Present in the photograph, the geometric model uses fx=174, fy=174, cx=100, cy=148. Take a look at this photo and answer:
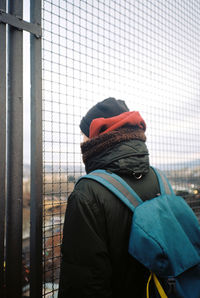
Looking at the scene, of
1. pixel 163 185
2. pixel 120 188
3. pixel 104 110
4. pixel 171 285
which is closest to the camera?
pixel 171 285

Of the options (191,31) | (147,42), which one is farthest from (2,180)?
(191,31)

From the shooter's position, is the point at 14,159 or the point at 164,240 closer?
the point at 164,240

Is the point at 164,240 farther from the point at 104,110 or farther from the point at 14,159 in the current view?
the point at 14,159

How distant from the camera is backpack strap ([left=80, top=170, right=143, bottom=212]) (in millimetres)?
842

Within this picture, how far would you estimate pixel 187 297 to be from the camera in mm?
755

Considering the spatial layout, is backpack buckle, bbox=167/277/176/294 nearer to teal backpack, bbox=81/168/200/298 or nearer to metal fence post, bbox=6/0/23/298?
teal backpack, bbox=81/168/200/298

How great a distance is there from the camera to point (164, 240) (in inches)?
29.5

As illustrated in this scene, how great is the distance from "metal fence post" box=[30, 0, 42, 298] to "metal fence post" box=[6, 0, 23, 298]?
7 centimetres

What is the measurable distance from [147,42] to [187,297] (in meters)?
2.23

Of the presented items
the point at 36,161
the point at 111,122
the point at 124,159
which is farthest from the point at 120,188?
the point at 36,161

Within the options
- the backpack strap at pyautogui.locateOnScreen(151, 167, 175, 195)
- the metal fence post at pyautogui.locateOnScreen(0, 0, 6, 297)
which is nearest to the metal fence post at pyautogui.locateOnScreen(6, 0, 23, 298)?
the metal fence post at pyautogui.locateOnScreen(0, 0, 6, 297)

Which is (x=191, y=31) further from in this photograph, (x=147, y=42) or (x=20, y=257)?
(x=20, y=257)

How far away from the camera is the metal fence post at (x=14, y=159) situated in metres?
1.12

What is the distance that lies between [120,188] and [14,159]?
73 cm
